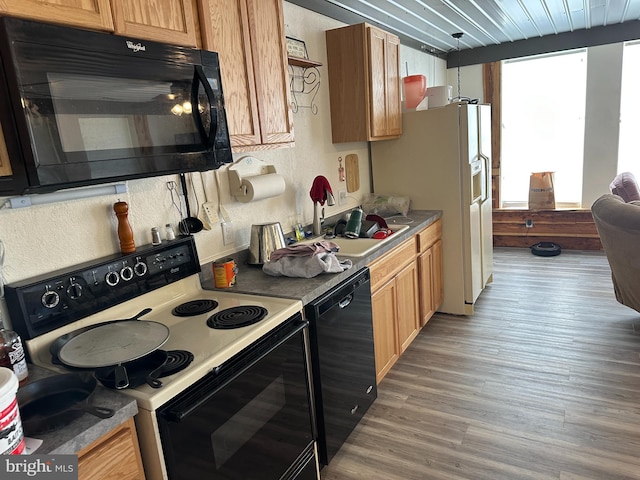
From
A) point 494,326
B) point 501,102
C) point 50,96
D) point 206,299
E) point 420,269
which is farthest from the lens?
point 501,102

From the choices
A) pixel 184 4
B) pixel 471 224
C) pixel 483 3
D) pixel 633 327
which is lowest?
pixel 633 327

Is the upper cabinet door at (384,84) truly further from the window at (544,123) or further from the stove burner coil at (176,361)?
the window at (544,123)

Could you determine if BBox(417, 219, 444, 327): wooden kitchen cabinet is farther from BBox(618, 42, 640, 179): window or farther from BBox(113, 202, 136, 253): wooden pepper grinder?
Result: BBox(618, 42, 640, 179): window

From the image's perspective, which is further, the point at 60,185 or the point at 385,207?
the point at 385,207

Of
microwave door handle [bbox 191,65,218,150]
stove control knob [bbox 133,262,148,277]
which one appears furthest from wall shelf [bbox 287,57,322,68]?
stove control knob [bbox 133,262,148,277]

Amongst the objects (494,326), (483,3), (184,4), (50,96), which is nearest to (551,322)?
(494,326)

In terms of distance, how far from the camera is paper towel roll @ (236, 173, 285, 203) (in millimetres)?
2250

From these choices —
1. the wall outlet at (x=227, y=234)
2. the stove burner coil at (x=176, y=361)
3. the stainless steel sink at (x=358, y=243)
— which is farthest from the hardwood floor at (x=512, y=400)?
the wall outlet at (x=227, y=234)

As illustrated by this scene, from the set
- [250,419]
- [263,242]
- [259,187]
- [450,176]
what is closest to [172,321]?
[250,419]

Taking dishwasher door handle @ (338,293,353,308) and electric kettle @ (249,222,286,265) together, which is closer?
dishwasher door handle @ (338,293,353,308)

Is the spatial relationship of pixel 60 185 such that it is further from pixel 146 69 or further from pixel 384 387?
pixel 384 387

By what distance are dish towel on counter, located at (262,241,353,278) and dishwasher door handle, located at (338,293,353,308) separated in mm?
128

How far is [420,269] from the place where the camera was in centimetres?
314

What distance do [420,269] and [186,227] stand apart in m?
1.75
